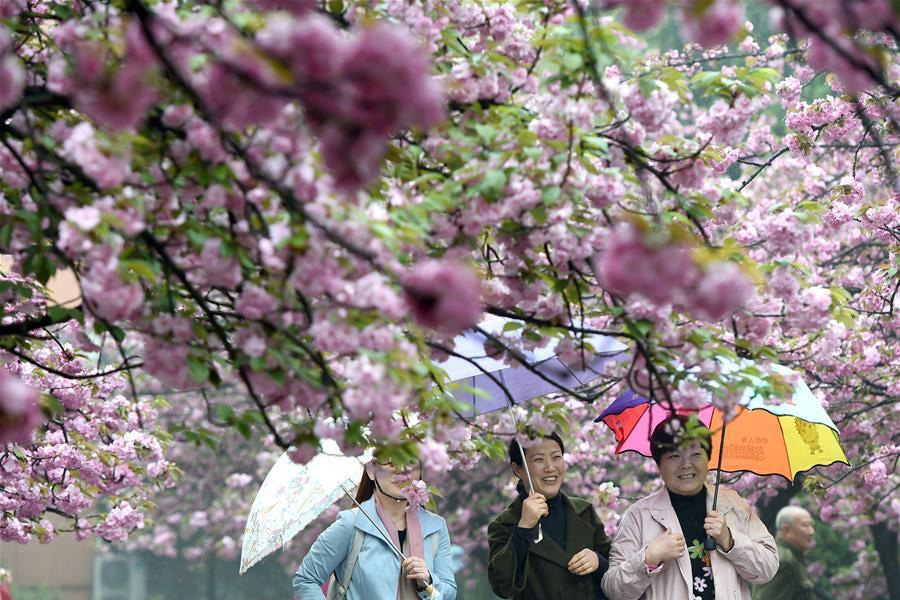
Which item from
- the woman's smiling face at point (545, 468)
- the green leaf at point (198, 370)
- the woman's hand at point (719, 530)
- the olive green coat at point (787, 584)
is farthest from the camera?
the olive green coat at point (787, 584)

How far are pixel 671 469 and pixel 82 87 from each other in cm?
408

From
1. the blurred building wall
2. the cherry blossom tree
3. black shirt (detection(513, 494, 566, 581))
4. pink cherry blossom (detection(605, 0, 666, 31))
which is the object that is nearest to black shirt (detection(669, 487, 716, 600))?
black shirt (detection(513, 494, 566, 581))

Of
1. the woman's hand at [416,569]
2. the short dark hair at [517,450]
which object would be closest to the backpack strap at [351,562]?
the woman's hand at [416,569]

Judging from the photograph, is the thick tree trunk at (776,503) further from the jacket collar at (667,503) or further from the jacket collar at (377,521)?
the jacket collar at (377,521)

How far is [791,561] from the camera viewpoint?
350 inches

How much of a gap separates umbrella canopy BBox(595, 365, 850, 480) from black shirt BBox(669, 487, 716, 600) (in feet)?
1.52

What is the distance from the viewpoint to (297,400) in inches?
154

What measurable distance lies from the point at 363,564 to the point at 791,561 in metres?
4.07

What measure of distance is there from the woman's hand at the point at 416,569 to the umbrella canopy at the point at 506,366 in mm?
750

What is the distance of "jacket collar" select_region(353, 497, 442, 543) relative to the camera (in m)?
6.07

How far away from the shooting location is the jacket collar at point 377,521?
6.07m

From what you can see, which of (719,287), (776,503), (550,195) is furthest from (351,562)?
(776,503)

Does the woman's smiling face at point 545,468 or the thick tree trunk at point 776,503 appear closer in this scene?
the woman's smiling face at point 545,468

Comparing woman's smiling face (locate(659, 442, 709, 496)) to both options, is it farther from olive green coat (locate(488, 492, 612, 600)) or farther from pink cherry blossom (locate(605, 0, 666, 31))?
pink cherry blossom (locate(605, 0, 666, 31))
